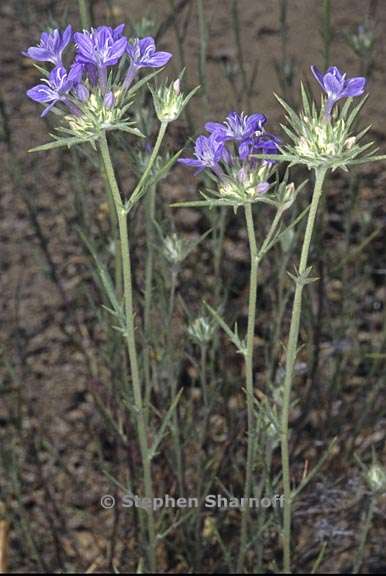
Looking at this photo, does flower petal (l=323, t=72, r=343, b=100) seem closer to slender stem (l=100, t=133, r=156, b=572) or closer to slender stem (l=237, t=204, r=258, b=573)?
slender stem (l=237, t=204, r=258, b=573)

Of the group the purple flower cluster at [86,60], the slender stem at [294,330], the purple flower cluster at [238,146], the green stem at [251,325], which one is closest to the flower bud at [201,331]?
the green stem at [251,325]

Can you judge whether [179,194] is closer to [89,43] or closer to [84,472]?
[84,472]

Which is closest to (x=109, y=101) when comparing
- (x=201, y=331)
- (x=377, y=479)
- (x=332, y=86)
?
(x=332, y=86)

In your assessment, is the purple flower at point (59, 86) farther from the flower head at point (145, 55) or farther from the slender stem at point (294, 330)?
the slender stem at point (294, 330)

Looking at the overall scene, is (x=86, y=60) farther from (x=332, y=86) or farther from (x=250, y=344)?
(x=250, y=344)

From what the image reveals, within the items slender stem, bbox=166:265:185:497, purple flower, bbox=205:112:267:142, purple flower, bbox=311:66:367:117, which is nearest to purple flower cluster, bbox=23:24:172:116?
purple flower, bbox=205:112:267:142

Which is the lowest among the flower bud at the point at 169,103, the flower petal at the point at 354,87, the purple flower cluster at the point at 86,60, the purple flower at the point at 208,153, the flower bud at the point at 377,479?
the flower bud at the point at 377,479
